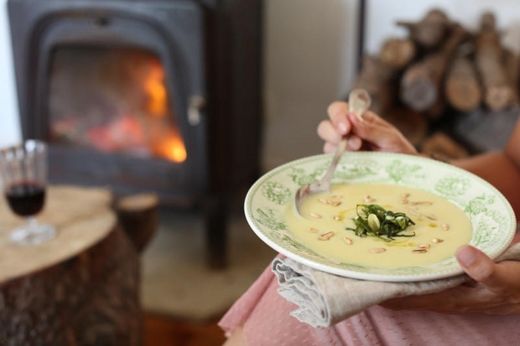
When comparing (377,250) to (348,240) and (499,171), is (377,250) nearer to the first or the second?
(348,240)

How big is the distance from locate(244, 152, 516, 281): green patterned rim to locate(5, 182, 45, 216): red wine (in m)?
0.80

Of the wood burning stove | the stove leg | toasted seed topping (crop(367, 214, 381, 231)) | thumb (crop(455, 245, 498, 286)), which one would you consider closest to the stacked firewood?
the wood burning stove

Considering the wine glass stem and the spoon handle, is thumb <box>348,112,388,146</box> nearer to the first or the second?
the spoon handle

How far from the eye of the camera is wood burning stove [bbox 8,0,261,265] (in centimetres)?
180

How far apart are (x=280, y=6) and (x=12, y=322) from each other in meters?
1.28

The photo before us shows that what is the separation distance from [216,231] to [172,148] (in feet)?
0.95

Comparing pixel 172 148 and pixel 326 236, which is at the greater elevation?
pixel 326 236

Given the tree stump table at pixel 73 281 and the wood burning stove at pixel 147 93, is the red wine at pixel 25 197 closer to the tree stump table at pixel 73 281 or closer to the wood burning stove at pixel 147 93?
the tree stump table at pixel 73 281

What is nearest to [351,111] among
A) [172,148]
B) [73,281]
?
[73,281]

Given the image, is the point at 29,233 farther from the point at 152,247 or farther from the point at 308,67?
the point at 308,67

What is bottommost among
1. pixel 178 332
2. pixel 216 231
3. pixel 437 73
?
pixel 178 332

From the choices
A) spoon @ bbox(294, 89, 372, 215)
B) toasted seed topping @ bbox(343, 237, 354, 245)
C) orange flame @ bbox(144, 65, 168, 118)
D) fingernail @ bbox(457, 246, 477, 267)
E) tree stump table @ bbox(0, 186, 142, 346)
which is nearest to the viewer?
fingernail @ bbox(457, 246, 477, 267)

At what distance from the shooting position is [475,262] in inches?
21.4

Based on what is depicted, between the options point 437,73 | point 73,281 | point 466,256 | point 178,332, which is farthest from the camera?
point 178,332
